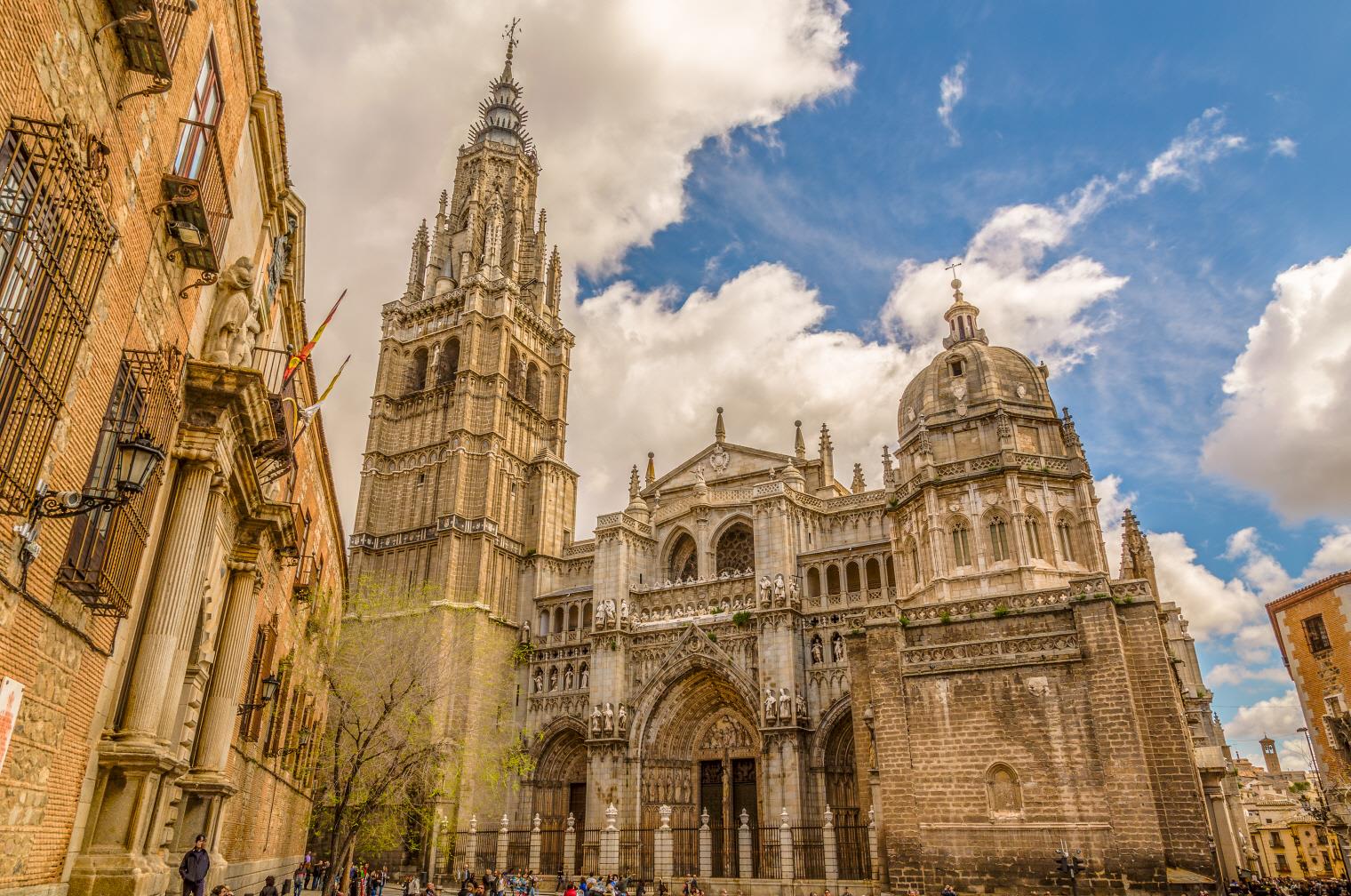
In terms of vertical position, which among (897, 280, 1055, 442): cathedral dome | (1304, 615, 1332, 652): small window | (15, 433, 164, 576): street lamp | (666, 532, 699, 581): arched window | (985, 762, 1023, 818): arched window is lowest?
Result: (985, 762, 1023, 818): arched window

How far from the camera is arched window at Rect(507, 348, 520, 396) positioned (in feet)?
144

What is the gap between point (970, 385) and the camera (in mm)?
29125

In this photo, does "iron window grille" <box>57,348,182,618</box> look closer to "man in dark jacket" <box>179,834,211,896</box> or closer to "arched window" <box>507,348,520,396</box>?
"man in dark jacket" <box>179,834,211,896</box>

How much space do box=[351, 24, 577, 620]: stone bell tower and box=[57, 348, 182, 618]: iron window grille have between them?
1127 inches

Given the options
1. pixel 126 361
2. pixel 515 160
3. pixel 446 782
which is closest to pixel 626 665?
pixel 446 782

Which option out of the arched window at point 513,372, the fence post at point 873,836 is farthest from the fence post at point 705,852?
the arched window at point 513,372

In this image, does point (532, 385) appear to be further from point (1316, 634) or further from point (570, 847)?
point (1316, 634)

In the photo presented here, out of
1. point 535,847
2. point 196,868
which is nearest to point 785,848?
point 535,847

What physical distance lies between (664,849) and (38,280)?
27.5 meters

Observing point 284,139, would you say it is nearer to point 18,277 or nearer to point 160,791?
point 18,277

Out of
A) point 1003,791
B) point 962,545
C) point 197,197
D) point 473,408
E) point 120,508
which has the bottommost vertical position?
point 1003,791

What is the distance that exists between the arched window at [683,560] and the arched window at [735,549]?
3.98ft

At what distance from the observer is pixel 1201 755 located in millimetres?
24375

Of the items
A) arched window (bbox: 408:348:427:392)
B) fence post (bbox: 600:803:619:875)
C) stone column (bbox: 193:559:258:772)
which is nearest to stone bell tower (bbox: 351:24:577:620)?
arched window (bbox: 408:348:427:392)
